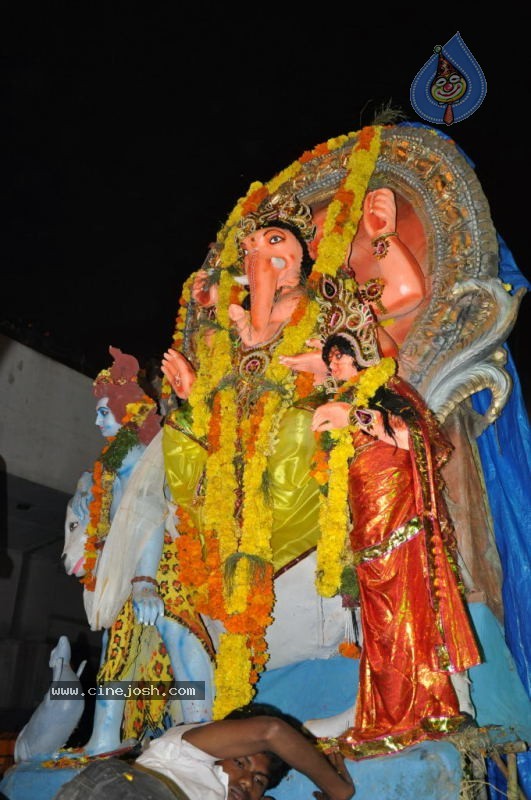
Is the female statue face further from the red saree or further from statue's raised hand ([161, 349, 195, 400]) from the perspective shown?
statue's raised hand ([161, 349, 195, 400])

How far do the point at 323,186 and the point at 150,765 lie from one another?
12.4 ft

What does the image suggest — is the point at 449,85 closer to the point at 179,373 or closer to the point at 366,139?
the point at 366,139

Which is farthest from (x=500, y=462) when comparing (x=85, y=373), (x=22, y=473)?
(x=85, y=373)

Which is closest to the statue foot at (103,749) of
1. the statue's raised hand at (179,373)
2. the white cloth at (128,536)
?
the white cloth at (128,536)

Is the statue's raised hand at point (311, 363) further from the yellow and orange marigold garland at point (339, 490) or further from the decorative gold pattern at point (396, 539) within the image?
the decorative gold pattern at point (396, 539)

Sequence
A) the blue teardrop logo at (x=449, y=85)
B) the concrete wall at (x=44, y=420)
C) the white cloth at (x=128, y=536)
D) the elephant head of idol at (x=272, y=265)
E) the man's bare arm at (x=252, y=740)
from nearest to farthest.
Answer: the man's bare arm at (x=252, y=740) → the white cloth at (x=128, y=536) → the elephant head of idol at (x=272, y=265) → the blue teardrop logo at (x=449, y=85) → the concrete wall at (x=44, y=420)

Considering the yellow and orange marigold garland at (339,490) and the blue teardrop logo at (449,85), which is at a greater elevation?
the blue teardrop logo at (449,85)

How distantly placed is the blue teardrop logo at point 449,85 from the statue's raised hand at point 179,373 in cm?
260

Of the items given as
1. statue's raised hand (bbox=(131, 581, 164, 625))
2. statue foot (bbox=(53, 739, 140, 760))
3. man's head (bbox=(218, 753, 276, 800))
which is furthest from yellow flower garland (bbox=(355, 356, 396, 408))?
statue foot (bbox=(53, 739, 140, 760))

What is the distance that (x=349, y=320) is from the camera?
12.9 feet

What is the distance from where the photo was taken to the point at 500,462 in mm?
4137

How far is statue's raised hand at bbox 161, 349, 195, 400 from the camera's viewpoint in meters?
4.76

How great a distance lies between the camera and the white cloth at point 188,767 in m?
2.47

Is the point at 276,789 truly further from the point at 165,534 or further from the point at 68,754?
the point at 165,534
